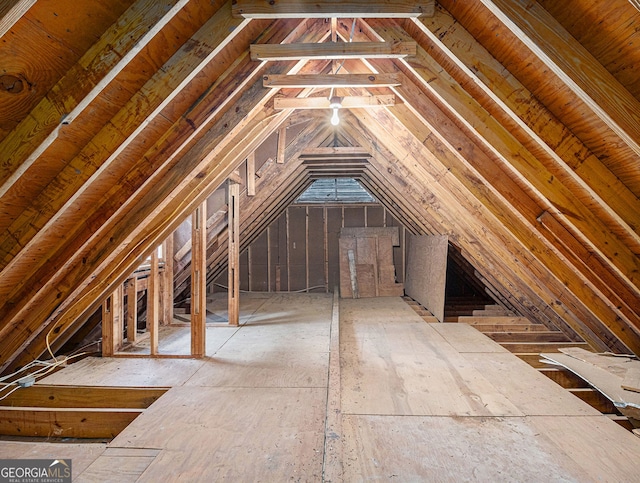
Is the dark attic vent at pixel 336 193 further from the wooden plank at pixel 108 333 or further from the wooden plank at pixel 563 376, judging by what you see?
the wooden plank at pixel 563 376

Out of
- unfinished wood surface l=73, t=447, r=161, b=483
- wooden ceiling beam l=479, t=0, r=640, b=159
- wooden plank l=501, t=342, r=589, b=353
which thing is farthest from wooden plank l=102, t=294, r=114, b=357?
wooden plank l=501, t=342, r=589, b=353

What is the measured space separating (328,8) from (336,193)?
7368mm

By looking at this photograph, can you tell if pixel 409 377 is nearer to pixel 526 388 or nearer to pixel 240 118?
pixel 526 388

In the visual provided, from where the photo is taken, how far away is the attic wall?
28.8 feet

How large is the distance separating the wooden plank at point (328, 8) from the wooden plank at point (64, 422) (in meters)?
2.69

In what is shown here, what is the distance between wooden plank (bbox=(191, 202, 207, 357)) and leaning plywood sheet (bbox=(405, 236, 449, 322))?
10.9 feet

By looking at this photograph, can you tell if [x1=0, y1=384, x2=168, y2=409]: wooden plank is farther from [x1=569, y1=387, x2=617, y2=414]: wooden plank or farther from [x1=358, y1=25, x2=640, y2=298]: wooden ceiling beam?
[x1=569, y1=387, x2=617, y2=414]: wooden plank

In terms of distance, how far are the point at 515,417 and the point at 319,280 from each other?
6.57 metres

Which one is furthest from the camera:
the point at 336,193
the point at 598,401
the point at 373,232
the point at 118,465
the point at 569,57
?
the point at 336,193

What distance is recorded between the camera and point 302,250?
8.83 m

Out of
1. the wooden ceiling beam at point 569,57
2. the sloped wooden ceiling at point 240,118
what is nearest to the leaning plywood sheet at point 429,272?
the sloped wooden ceiling at point 240,118

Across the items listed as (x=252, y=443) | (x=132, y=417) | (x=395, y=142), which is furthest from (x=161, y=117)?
(x=395, y=142)

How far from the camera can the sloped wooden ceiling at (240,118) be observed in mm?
1418

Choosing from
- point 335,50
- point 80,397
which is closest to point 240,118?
point 335,50
